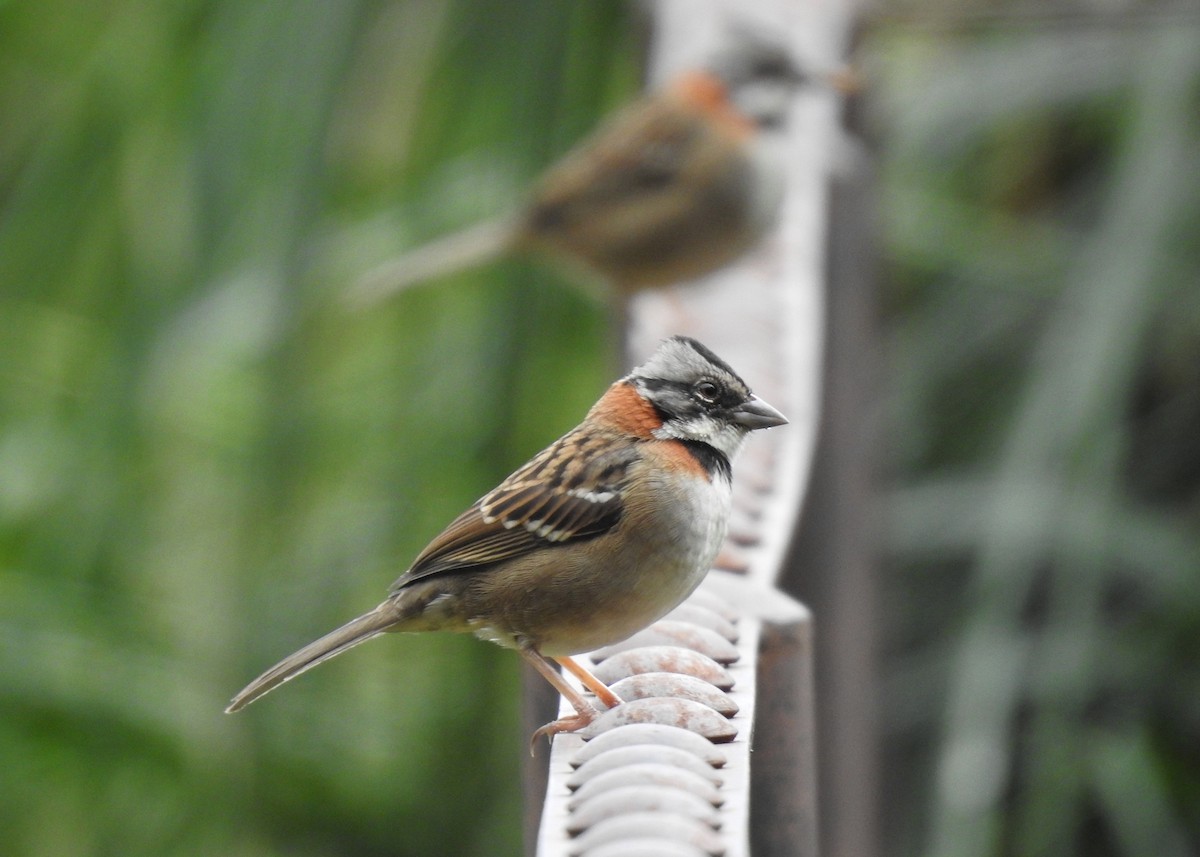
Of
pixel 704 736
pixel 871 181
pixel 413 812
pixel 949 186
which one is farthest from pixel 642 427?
pixel 949 186

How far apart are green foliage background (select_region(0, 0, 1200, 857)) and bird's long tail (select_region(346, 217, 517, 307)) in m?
0.07

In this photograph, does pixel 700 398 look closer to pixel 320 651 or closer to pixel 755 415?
pixel 755 415

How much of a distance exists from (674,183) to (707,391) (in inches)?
78.2

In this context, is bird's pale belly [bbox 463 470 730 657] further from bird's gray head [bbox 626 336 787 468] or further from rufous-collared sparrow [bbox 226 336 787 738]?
bird's gray head [bbox 626 336 787 468]

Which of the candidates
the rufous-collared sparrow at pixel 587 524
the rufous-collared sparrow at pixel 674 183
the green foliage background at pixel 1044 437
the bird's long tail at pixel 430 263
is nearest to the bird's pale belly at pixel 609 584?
the rufous-collared sparrow at pixel 587 524

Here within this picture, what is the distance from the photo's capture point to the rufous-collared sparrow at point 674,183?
12.8ft

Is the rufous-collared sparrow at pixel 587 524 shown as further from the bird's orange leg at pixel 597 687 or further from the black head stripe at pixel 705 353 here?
the bird's orange leg at pixel 597 687

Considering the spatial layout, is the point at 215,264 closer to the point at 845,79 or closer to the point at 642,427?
the point at 642,427

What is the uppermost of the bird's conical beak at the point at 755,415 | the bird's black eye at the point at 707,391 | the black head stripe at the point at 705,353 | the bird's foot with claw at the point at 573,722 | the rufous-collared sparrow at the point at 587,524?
the black head stripe at the point at 705,353

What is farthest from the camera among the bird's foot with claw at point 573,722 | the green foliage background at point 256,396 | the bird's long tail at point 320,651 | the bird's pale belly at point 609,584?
the green foliage background at point 256,396

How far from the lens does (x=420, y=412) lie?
3.74 metres

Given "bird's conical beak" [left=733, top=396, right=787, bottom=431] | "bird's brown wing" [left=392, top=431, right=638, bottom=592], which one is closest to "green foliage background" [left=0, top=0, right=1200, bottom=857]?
"bird's brown wing" [left=392, top=431, right=638, bottom=592]

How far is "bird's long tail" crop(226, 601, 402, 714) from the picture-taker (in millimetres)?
2094

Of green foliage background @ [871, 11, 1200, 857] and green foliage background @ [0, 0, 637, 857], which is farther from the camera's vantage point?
green foliage background @ [871, 11, 1200, 857]
